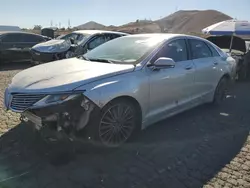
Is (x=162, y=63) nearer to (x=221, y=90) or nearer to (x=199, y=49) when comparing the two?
(x=199, y=49)

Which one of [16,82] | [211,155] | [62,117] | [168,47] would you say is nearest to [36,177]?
[62,117]

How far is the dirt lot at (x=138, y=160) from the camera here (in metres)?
3.19

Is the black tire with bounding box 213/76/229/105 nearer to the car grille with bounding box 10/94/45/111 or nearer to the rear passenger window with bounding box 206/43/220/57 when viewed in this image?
the rear passenger window with bounding box 206/43/220/57

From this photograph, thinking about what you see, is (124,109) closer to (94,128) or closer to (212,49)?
(94,128)

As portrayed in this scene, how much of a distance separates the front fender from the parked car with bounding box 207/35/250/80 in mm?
5730

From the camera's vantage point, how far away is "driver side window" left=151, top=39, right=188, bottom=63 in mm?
4434

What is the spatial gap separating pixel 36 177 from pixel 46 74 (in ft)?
4.45

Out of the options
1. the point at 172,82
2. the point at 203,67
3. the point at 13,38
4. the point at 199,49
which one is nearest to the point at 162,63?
the point at 172,82

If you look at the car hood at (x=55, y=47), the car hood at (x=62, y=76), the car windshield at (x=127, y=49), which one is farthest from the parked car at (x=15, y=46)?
the car hood at (x=62, y=76)

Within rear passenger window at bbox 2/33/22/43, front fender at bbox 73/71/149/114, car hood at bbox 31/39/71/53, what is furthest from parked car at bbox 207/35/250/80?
rear passenger window at bbox 2/33/22/43

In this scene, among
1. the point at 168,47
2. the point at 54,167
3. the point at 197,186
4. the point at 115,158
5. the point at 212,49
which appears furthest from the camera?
the point at 212,49

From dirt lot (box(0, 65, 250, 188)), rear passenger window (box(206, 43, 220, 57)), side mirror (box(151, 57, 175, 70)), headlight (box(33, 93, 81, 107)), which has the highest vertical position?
rear passenger window (box(206, 43, 220, 57))

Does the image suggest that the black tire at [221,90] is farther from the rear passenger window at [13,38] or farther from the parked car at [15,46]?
the rear passenger window at [13,38]

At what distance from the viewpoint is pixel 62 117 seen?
3273 millimetres
